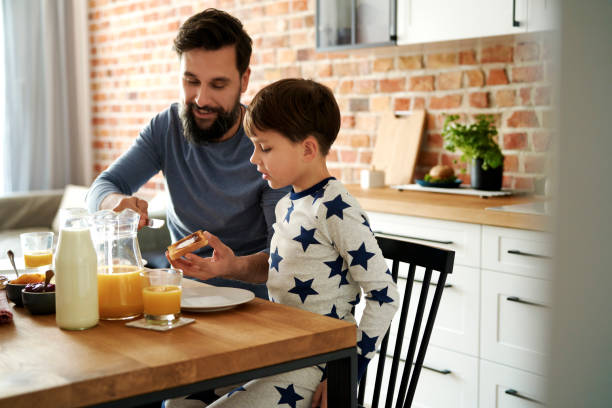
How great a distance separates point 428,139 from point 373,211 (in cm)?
67

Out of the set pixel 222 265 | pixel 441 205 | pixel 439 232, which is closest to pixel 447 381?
pixel 439 232

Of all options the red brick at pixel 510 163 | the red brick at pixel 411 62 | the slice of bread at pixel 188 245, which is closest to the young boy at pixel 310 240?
the slice of bread at pixel 188 245

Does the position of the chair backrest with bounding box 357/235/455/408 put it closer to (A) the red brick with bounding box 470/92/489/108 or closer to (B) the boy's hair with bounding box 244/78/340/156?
(B) the boy's hair with bounding box 244/78/340/156

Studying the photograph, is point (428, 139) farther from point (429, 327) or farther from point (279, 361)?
point (279, 361)

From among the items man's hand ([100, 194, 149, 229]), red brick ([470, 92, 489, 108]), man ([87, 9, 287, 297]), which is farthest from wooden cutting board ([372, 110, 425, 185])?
man's hand ([100, 194, 149, 229])

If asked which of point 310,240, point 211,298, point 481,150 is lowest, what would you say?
point 211,298

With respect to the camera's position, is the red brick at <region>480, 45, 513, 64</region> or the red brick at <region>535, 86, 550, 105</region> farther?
the red brick at <region>480, 45, 513, 64</region>

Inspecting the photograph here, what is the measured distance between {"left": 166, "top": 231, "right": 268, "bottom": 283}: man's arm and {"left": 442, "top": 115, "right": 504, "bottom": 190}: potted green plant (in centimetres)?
145

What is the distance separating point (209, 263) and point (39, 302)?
1.09 ft

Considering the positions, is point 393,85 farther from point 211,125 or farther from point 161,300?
point 161,300

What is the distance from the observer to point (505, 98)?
2.83 m

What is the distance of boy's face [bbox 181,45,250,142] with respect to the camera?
72.5 inches

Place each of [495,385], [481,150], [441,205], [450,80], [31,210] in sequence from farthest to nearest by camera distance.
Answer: [31,210] → [450,80] → [481,150] → [441,205] → [495,385]

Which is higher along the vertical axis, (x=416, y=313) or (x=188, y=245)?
(x=188, y=245)
